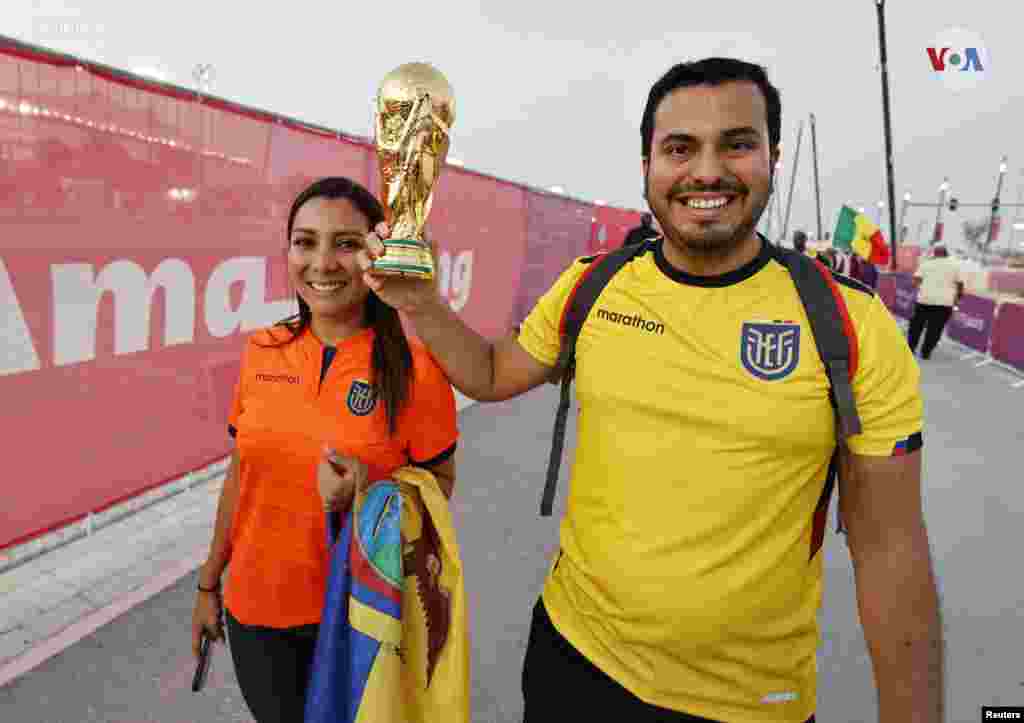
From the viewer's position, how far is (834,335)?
1.26 metres

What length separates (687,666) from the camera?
1.37 m

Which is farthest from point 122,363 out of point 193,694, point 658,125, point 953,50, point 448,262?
point 953,50

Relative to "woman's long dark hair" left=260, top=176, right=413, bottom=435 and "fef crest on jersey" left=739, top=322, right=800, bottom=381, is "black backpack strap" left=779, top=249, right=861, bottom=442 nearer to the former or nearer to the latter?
"fef crest on jersey" left=739, top=322, right=800, bottom=381

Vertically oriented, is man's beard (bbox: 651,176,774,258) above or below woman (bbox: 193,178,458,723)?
above

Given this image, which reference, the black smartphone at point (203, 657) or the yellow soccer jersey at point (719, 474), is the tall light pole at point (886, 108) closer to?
the yellow soccer jersey at point (719, 474)

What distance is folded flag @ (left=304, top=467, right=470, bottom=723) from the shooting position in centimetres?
142

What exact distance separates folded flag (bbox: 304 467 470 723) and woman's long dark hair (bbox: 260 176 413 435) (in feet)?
0.74

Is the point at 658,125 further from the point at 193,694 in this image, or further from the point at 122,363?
the point at 122,363

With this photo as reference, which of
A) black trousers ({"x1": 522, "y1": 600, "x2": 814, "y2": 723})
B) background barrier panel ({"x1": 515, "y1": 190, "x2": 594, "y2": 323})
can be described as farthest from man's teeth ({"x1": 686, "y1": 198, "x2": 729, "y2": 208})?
background barrier panel ({"x1": 515, "y1": 190, "x2": 594, "y2": 323})

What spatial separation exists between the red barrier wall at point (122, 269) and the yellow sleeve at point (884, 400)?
9.73ft

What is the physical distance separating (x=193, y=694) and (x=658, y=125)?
8.68ft

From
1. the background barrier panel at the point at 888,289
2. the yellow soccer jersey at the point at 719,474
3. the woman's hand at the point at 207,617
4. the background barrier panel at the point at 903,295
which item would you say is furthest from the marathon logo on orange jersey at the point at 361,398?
the background barrier panel at the point at 888,289

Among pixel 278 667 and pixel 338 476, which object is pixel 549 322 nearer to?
pixel 338 476

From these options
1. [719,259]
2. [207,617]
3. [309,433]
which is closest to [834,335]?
[719,259]
